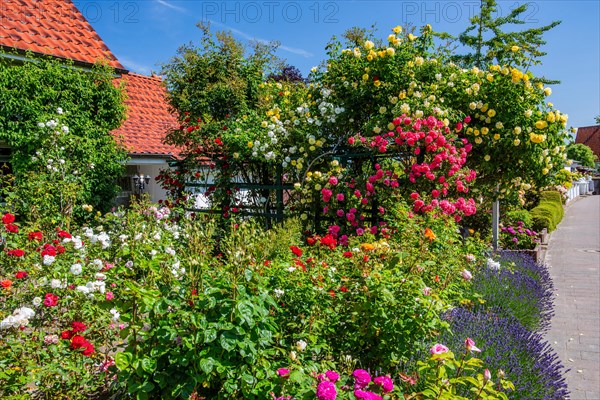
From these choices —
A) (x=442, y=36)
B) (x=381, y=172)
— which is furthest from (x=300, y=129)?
(x=442, y=36)

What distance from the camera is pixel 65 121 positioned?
7.63 metres

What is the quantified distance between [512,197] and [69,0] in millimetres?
9943

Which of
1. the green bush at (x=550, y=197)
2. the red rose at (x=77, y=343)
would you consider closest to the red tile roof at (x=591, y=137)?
the green bush at (x=550, y=197)

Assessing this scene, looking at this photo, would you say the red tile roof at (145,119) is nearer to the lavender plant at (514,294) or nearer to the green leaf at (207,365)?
the lavender plant at (514,294)

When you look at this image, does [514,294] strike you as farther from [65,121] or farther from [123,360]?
[65,121]

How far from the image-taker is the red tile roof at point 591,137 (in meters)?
61.7

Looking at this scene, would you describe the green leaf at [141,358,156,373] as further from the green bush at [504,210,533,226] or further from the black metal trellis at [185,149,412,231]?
the green bush at [504,210,533,226]

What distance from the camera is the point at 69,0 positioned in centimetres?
1029

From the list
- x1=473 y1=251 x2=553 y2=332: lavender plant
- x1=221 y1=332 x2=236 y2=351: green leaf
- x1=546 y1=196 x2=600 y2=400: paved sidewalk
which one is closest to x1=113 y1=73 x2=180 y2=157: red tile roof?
x1=473 y1=251 x2=553 y2=332: lavender plant

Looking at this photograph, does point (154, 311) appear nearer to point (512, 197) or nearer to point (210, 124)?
point (210, 124)

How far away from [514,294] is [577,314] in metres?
1.79

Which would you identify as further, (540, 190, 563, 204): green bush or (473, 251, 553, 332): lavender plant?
(540, 190, 563, 204): green bush

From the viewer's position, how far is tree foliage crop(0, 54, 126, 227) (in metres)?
6.95

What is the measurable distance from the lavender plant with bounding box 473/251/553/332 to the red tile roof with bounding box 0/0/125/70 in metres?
7.47
